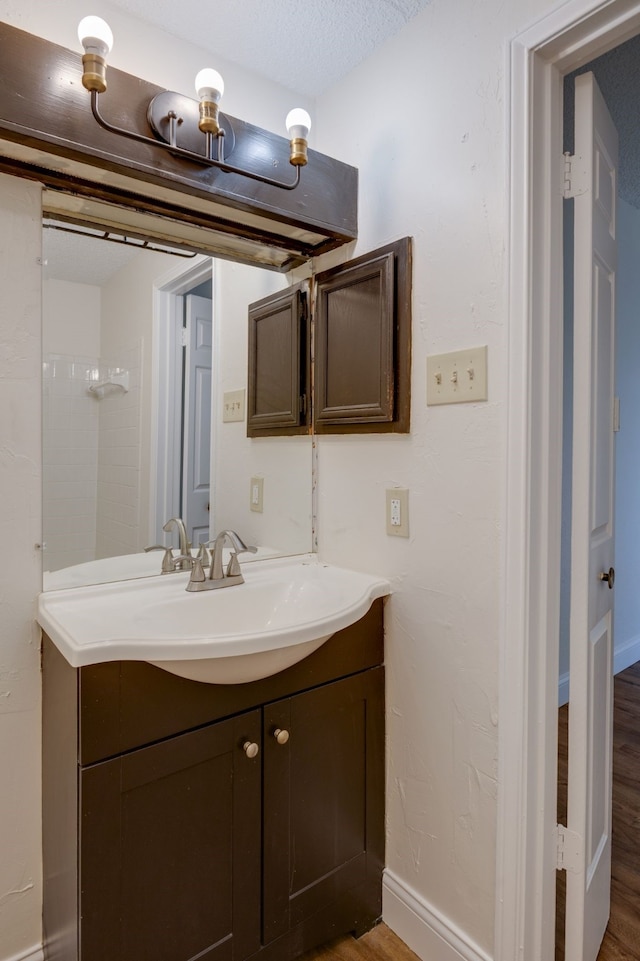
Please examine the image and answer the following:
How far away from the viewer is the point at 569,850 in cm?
118

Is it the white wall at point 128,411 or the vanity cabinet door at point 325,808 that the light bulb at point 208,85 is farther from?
the vanity cabinet door at point 325,808

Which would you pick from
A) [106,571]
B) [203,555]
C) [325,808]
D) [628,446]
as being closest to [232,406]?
[203,555]

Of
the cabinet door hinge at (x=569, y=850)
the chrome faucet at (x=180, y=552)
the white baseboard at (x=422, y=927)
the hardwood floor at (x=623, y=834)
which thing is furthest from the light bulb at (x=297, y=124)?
the hardwood floor at (x=623, y=834)

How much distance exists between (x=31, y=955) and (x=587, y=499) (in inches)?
63.8

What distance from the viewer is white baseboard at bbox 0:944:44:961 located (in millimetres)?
1215

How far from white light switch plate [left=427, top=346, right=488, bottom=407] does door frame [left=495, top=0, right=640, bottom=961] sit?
0.08 m

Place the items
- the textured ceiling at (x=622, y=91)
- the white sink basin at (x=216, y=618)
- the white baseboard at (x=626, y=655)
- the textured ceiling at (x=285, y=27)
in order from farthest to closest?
1. the white baseboard at (x=626, y=655)
2. the textured ceiling at (x=622, y=91)
3. the textured ceiling at (x=285, y=27)
4. the white sink basin at (x=216, y=618)

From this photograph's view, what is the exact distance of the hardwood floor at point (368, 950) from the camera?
4.36 ft

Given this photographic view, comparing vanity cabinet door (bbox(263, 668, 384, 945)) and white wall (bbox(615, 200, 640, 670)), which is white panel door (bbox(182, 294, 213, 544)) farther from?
white wall (bbox(615, 200, 640, 670))

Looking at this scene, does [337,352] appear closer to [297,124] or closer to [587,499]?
[297,124]

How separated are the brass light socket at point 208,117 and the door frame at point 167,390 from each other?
406 mm

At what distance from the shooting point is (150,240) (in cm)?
145

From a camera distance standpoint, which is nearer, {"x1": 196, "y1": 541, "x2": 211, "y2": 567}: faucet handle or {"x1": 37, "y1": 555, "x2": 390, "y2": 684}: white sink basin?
{"x1": 37, "y1": 555, "x2": 390, "y2": 684}: white sink basin

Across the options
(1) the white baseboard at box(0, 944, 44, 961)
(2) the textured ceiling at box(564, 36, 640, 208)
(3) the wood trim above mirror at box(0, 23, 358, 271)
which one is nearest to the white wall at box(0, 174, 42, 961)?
(1) the white baseboard at box(0, 944, 44, 961)
